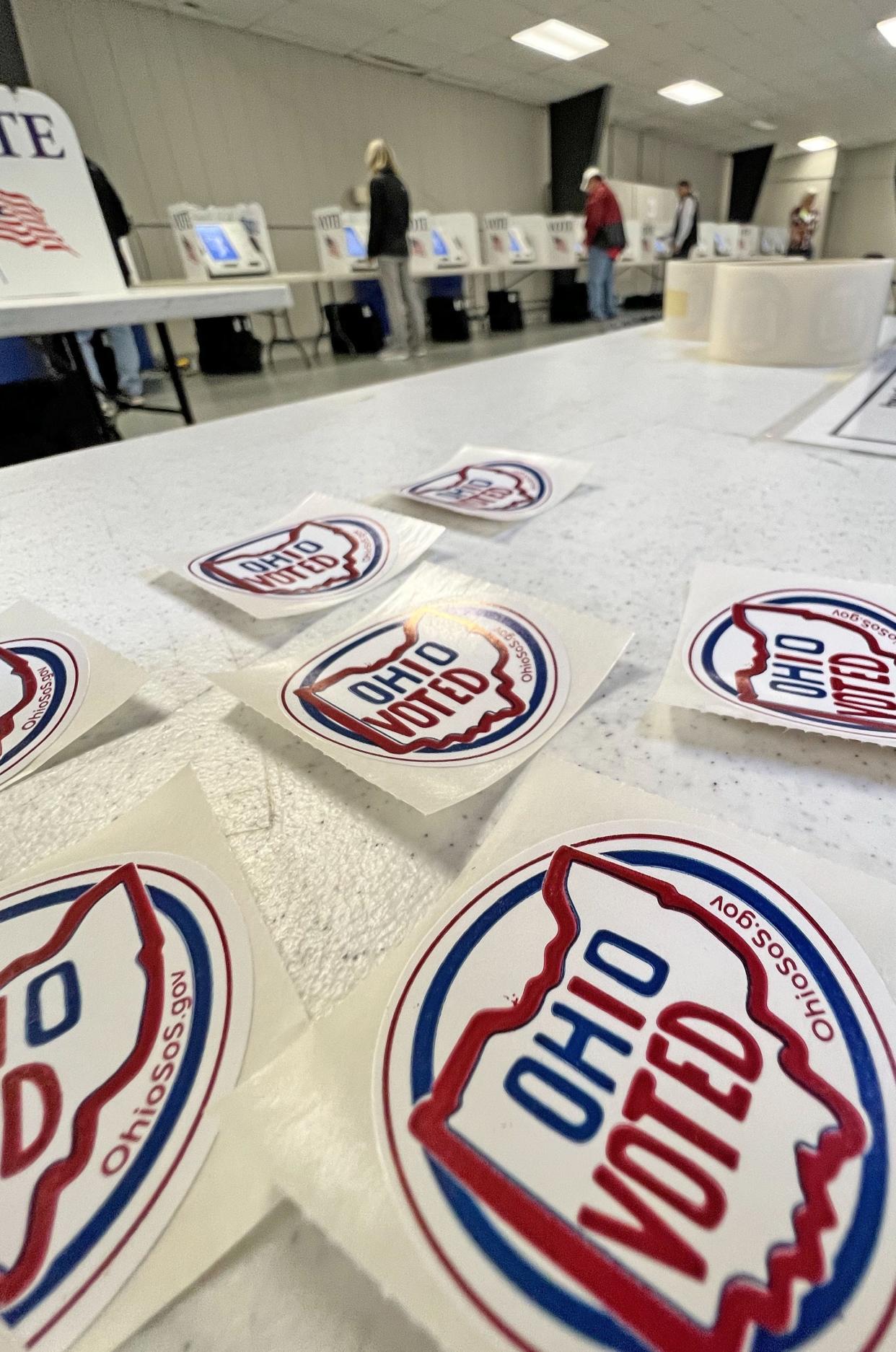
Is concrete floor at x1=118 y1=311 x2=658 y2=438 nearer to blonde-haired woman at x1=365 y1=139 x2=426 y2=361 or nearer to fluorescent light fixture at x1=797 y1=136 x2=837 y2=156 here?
blonde-haired woman at x1=365 y1=139 x2=426 y2=361

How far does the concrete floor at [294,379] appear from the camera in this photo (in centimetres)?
328

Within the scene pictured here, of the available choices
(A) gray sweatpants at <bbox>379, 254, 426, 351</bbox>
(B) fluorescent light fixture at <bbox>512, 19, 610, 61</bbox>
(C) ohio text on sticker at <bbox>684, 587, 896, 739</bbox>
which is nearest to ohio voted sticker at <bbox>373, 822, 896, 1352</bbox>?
(C) ohio text on sticker at <bbox>684, 587, 896, 739</bbox>

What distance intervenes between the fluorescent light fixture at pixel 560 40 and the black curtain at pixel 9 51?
346cm

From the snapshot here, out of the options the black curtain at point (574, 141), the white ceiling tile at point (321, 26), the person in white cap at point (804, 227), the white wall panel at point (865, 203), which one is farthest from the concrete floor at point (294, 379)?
the white wall panel at point (865, 203)

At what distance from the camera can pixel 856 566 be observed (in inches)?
15.6

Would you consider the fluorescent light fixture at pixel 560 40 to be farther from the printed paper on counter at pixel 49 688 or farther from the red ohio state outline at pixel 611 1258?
the red ohio state outline at pixel 611 1258

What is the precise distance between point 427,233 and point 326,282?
959 mm

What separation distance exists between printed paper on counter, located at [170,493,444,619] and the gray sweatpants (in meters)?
4.14

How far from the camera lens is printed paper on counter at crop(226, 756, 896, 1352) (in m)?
0.13

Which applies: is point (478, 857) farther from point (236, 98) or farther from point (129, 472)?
point (236, 98)

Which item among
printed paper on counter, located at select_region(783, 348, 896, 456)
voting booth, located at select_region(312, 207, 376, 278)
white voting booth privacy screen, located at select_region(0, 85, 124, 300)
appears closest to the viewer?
printed paper on counter, located at select_region(783, 348, 896, 456)

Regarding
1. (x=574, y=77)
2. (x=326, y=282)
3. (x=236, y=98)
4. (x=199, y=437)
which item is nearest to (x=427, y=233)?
(x=326, y=282)

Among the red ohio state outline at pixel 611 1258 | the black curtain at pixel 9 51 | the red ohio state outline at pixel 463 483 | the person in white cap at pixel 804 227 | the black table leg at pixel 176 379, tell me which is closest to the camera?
the red ohio state outline at pixel 611 1258

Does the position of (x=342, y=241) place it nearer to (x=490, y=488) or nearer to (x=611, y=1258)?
(x=490, y=488)
